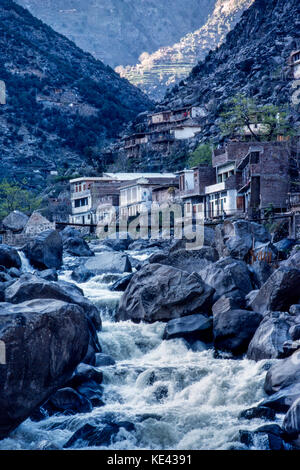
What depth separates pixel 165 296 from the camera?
27250mm

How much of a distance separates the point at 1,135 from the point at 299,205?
90876 mm

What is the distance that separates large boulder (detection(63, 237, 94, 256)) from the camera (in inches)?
1938

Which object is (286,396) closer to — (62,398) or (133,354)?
(62,398)

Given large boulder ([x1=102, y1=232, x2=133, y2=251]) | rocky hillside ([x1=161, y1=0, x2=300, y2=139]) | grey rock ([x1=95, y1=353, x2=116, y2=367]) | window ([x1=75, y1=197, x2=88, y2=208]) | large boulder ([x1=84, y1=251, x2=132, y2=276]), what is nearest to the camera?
grey rock ([x1=95, y1=353, x2=116, y2=367])

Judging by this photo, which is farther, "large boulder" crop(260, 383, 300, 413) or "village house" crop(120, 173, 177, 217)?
"village house" crop(120, 173, 177, 217)

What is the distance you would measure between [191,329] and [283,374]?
21.2 ft

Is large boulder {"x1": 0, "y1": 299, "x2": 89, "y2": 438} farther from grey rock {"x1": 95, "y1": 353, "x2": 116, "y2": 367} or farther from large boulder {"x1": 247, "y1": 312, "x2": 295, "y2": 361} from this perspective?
large boulder {"x1": 247, "y1": 312, "x2": 295, "y2": 361}

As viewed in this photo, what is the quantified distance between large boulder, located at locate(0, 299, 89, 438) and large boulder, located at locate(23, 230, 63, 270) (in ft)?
79.1

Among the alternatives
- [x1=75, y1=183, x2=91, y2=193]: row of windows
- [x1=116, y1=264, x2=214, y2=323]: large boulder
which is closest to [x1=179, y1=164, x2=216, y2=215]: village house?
[x1=75, y1=183, x2=91, y2=193]: row of windows

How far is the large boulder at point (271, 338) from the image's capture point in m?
21.4

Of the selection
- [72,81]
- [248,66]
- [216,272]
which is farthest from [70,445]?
[72,81]

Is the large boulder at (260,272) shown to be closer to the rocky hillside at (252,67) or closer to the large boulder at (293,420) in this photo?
the large boulder at (293,420)

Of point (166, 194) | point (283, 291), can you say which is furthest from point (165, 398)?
point (166, 194)

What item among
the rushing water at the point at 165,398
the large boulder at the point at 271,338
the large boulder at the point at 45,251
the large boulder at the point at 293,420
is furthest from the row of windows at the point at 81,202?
the large boulder at the point at 293,420
